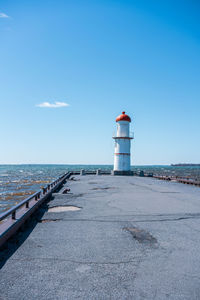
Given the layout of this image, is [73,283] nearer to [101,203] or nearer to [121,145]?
[101,203]

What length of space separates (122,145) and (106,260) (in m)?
29.8

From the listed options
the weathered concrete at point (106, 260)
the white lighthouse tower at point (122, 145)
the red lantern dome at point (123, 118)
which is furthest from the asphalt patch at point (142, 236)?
the red lantern dome at point (123, 118)

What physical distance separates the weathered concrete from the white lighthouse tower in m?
25.7

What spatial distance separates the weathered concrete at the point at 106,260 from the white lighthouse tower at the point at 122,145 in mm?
25664

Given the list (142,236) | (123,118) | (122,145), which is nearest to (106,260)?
(142,236)

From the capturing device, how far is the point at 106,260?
522 cm

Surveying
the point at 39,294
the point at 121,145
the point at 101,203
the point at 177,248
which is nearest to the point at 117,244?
the point at 177,248

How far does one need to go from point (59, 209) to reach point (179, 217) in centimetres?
515

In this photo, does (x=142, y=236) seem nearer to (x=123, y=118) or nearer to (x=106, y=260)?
(x=106, y=260)

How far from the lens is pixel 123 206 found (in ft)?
37.7

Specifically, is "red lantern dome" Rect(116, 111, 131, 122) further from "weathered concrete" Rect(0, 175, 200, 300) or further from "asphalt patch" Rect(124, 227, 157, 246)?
"asphalt patch" Rect(124, 227, 157, 246)

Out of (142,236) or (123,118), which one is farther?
(123,118)

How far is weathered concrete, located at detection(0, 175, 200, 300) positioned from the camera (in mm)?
4006

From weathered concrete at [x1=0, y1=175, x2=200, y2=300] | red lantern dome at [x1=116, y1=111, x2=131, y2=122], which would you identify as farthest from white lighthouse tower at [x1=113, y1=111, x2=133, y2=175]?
weathered concrete at [x1=0, y1=175, x2=200, y2=300]
